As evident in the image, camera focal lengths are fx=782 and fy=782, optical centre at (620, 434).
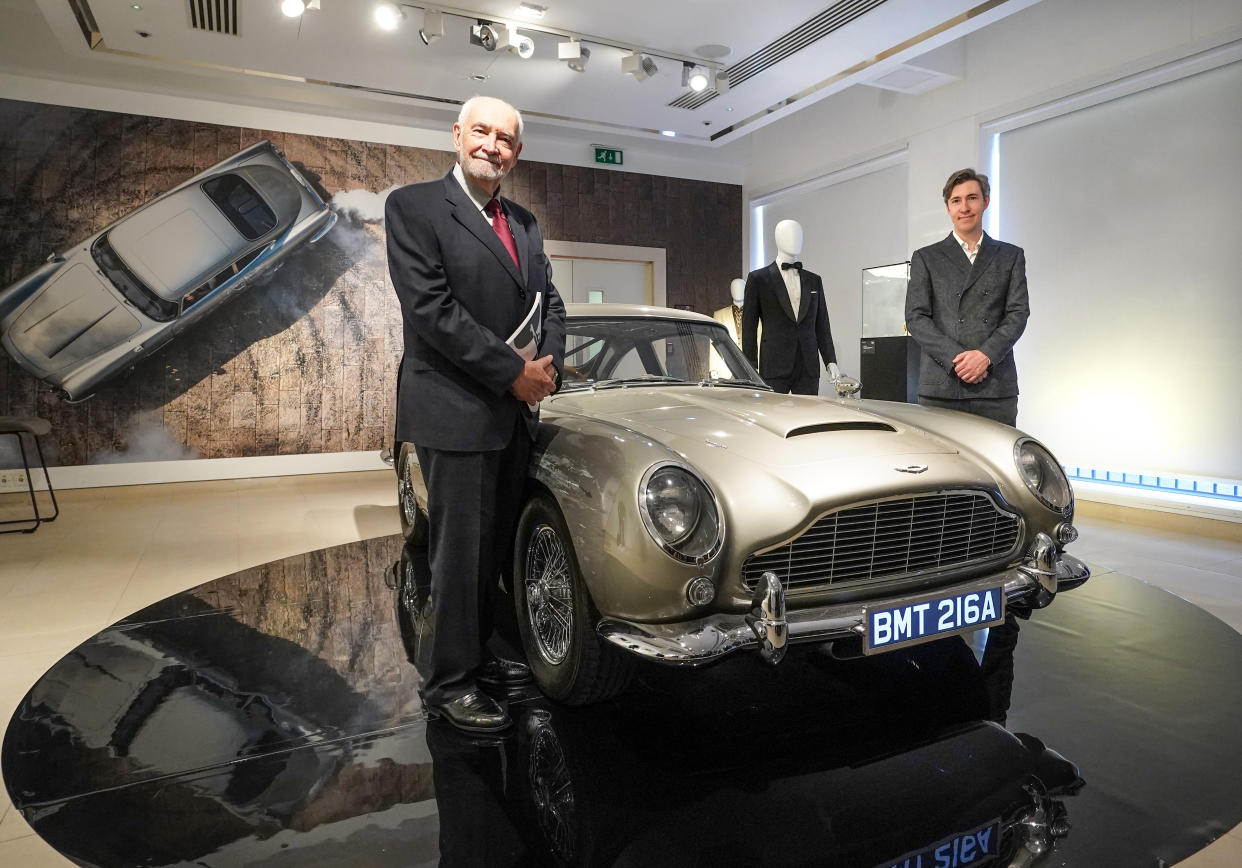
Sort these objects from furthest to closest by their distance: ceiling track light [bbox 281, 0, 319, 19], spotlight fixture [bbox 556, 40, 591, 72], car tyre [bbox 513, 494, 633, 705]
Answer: spotlight fixture [bbox 556, 40, 591, 72], ceiling track light [bbox 281, 0, 319, 19], car tyre [bbox 513, 494, 633, 705]

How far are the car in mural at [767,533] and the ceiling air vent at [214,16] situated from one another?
427 centimetres

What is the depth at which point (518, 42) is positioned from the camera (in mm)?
5152

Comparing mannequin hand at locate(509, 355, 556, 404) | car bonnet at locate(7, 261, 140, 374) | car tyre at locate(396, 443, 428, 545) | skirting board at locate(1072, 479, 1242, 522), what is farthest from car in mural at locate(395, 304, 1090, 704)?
car bonnet at locate(7, 261, 140, 374)

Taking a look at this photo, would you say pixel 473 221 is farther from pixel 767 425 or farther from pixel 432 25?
pixel 432 25

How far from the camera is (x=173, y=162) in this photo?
6.40 metres

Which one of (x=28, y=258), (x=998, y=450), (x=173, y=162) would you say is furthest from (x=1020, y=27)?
(x=28, y=258)

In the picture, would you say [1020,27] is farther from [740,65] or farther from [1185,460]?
[1185,460]

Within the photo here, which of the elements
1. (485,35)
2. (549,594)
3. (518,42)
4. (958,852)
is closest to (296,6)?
(485,35)

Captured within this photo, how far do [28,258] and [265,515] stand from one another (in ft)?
10.1

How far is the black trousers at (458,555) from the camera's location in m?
1.91

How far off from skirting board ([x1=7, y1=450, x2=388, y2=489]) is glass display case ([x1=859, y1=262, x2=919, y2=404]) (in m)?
3.96

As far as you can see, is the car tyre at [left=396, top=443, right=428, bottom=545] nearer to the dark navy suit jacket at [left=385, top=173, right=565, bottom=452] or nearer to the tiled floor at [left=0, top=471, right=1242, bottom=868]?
the tiled floor at [left=0, top=471, right=1242, bottom=868]

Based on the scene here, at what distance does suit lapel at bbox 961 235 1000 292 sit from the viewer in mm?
2748

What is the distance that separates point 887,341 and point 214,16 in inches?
206
